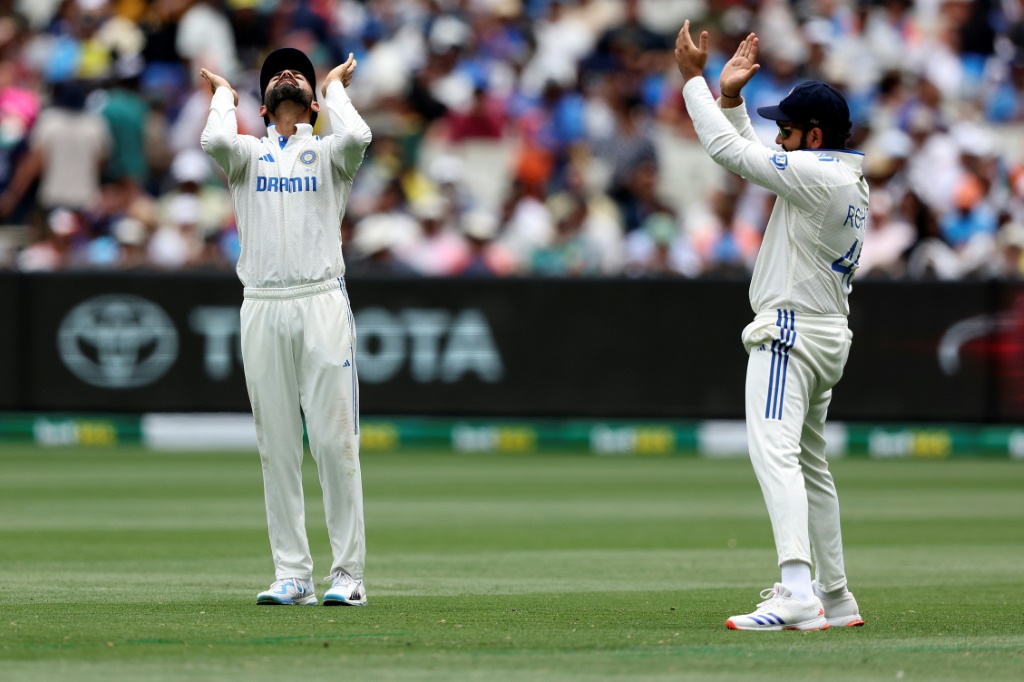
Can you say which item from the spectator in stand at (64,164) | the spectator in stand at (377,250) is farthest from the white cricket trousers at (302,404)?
the spectator in stand at (64,164)

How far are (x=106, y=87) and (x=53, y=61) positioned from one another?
1.36m

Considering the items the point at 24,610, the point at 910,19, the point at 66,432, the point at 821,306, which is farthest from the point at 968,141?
the point at 24,610

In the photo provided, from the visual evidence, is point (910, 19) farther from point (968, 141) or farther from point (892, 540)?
point (892, 540)

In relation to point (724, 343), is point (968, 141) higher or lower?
higher

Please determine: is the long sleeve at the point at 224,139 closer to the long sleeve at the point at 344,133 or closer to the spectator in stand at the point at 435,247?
the long sleeve at the point at 344,133

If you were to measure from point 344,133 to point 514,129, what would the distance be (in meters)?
13.4

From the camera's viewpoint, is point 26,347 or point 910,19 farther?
point 910,19

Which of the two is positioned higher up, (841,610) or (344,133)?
(344,133)

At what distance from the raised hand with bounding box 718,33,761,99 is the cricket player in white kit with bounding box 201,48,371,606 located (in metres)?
1.42

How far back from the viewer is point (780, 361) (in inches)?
270

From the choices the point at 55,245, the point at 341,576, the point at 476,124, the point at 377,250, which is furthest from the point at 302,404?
the point at 476,124

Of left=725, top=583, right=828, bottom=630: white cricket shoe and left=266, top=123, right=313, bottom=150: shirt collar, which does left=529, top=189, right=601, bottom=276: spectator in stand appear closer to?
left=266, top=123, right=313, bottom=150: shirt collar

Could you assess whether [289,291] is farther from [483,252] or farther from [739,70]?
[483,252]

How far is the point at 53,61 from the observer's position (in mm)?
21234
